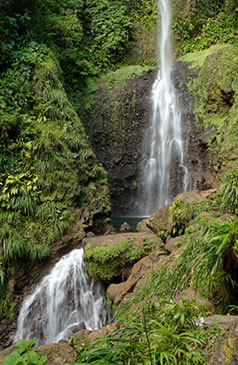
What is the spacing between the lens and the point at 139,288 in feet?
13.1

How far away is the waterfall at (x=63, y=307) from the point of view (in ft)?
16.9

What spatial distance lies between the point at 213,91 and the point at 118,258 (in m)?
7.88

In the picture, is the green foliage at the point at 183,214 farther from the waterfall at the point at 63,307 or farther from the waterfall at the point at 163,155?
the waterfall at the point at 163,155

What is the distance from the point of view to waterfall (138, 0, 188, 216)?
11.0 m

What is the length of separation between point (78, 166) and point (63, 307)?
152 inches

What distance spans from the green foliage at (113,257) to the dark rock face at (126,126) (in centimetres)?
593

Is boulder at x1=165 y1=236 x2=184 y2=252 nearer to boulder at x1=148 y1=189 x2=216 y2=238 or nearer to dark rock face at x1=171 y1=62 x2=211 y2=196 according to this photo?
boulder at x1=148 y1=189 x2=216 y2=238

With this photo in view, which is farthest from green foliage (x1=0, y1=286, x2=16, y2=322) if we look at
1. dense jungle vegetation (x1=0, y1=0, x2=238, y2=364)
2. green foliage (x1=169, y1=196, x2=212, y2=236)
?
green foliage (x1=169, y1=196, x2=212, y2=236)

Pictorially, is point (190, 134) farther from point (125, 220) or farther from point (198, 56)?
point (125, 220)

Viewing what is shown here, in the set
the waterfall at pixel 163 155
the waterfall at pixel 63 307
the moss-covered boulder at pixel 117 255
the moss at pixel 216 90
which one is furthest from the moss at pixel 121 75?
the waterfall at pixel 63 307

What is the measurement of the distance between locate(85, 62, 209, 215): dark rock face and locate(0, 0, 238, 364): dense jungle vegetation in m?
0.98

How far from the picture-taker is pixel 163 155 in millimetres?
11484

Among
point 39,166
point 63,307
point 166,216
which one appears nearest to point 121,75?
point 39,166

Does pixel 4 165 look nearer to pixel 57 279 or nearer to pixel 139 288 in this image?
pixel 57 279
